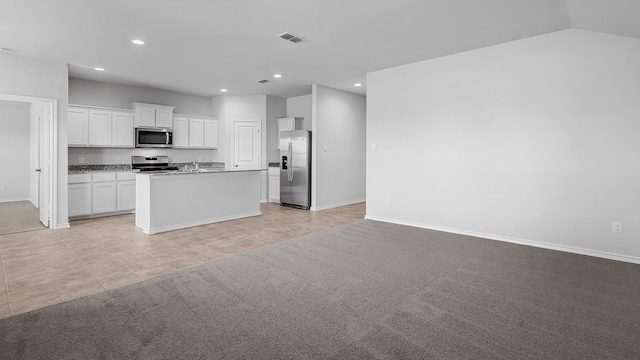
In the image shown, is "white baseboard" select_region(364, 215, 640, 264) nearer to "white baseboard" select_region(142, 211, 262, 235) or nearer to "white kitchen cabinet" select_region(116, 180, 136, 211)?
"white baseboard" select_region(142, 211, 262, 235)

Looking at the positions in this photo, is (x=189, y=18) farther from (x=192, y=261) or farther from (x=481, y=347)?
(x=481, y=347)

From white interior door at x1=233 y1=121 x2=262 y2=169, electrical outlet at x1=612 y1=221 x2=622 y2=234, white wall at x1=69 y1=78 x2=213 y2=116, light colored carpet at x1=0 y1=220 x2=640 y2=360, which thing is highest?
white wall at x1=69 y1=78 x2=213 y2=116

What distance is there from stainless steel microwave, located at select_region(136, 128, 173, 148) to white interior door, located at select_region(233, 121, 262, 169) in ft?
5.09

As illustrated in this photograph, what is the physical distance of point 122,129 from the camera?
6730mm

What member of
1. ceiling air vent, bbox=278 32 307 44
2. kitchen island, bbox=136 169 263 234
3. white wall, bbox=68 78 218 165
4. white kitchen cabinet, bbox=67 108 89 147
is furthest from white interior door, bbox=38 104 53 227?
ceiling air vent, bbox=278 32 307 44

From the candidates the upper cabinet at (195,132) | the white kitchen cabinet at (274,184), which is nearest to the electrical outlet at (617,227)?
the white kitchen cabinet at (274,184)

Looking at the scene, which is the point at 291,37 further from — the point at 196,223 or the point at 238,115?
the point at 238,115

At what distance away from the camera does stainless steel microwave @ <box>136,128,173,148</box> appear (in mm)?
6902

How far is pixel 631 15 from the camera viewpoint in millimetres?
3053

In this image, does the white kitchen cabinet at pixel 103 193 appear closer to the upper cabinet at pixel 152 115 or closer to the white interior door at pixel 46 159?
the white interior door at pixel 46 159

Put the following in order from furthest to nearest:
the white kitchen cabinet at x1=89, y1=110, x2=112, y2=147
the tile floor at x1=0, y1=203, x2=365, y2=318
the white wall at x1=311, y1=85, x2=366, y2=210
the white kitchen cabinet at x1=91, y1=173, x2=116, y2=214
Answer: the white wall at x1=311, y1=85, x2=366, y2=210
the white kitchen cabinet at x1=89, y1=110, x2=112, y2=147
the white kitchen cabinet at x1=91, y1=173, x2=116, y2=214
the tile floor at x1=0, y1=203, x2=365, y2=318

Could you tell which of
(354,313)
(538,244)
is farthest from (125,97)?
(538,244)

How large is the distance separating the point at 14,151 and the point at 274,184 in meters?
6.67

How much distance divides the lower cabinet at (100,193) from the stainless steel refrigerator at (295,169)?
10.7 ft
